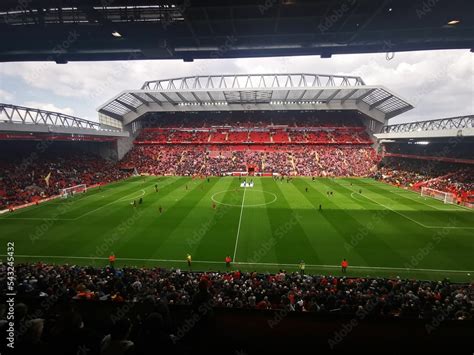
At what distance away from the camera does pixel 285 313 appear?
4750 millimetres

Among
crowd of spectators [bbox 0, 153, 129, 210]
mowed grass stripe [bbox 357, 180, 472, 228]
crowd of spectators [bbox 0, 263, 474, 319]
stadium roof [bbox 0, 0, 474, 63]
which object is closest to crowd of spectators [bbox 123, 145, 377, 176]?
crowd of spectators [bbox 0, 153, 129, 210]

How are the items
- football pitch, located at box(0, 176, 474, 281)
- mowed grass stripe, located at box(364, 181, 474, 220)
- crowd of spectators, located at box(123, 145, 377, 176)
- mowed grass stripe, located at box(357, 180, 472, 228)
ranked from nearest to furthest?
football pitch, located at box(0, 176, 474, 281) → mowed grass stripe, located at box(357, 180, 472, 228) → mowed grass stripe, located at box(364, 181, 474, 220) → crowd of spectators, located at box(123, 145, 377, 176)

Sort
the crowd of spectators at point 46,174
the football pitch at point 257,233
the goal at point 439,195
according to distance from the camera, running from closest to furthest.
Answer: the football pitch at point 257,233
the goal at point 439,195
the crowd of spectators at point 46,174

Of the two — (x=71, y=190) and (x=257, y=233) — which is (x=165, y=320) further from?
(x=71, y=190)

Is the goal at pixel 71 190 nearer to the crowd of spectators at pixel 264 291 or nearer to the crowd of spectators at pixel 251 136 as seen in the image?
the crowd of spectators at pixel 264 291

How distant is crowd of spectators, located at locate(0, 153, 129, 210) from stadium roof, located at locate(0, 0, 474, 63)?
105ft

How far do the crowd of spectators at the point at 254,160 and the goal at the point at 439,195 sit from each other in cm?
2226

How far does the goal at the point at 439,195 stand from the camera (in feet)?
115

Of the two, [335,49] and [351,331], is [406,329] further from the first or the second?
[335,49]

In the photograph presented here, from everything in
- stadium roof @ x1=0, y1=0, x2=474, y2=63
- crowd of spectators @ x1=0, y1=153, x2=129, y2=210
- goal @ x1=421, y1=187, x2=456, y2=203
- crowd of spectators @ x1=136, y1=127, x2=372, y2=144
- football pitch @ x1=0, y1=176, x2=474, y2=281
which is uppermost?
crowd of spectators @ x1=136, y1=127, x2=372, y2=144

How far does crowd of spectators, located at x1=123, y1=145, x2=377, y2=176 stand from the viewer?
63.7 metres

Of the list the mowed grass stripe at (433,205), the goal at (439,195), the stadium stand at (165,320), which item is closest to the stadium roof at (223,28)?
the stadium stand at (165,320)

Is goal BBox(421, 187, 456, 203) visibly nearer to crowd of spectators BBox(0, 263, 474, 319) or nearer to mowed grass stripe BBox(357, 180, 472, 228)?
mowed grass stripe BBox(357, 180, 472, 228)

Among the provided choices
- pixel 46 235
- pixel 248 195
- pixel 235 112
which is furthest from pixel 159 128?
pixel 46 235
